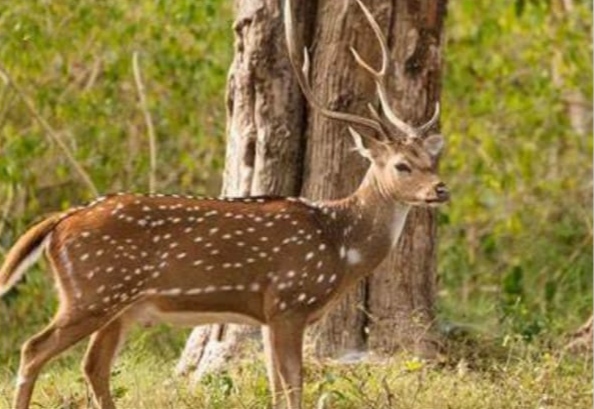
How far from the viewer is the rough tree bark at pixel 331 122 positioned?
10.2 meters

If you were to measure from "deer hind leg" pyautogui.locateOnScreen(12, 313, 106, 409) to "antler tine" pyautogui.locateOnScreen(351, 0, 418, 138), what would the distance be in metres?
1.65

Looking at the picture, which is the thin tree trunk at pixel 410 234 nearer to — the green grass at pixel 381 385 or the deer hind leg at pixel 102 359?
the green grass at pixel 381 385

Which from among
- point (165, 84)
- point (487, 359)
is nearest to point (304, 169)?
point (487, 359)

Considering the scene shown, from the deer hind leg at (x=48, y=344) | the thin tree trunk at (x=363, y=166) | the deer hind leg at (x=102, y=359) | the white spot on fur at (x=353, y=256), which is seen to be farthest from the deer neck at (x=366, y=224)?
the deer hind leg at (x=48, y=344)

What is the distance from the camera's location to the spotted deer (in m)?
8.69

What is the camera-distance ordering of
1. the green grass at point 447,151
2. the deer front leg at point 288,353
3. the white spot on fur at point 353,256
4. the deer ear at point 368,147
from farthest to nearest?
the green grass at point 447,151 → the deer ear at point 368,147 → the white spot on fur at point 353,256 → the deer front leg at point 288,353

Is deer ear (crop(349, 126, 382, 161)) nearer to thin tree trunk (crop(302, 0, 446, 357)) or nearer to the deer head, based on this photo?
the deer head

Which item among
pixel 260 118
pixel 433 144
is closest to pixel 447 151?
pixel 260 118

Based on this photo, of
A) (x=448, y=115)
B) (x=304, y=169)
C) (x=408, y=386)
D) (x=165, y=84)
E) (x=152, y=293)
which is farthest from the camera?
(x=448, y=115)

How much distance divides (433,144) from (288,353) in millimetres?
1174

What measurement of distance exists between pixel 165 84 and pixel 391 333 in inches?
183

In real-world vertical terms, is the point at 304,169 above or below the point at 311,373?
above

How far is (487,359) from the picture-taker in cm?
1084

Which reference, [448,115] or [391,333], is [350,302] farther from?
[448,115]
